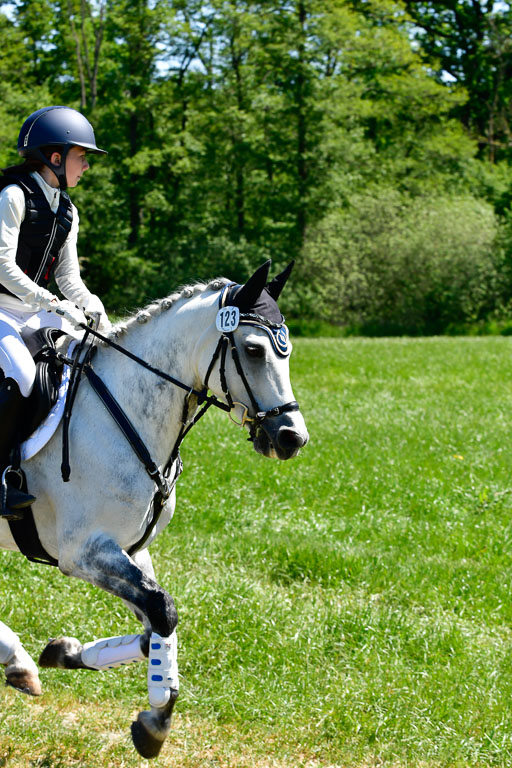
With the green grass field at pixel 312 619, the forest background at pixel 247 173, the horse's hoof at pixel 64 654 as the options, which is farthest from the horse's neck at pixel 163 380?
the forest background at pixel 247 173

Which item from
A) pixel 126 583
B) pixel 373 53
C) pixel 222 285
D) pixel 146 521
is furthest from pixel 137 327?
pixel 373 53

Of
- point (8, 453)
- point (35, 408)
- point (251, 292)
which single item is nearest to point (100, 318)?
point (35, 408)

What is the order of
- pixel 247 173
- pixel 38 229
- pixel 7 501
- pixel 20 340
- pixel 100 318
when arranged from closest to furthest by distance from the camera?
pixel 7 501 < pixel 20 340 < pixel 38 229 < pixel 100 318 < pixel 247 173

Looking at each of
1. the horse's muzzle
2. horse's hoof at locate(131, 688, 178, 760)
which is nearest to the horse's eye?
the horse's muzzle

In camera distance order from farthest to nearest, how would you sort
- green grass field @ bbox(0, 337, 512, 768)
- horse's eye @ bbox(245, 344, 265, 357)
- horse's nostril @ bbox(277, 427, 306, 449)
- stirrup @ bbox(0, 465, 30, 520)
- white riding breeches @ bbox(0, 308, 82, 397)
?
1. green grass field @ bbox(0, 337, 512, 768)
2. white riding breeches @ bbox(0, 308, 82, 397)
3. stirrup @ bbox(0, 465, 30, 520)
4. horse's eye @ bbox(245, 344, 265, 357)
5. horse's nostril @ bbox(277, 427, 306, 449)

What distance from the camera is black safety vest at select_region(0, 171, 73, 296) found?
462 centimetres

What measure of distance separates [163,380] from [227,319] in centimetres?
54

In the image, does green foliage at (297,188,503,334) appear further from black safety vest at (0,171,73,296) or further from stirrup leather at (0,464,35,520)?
stirrup leather at (0,464,35,520)

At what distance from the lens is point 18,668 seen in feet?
15.1

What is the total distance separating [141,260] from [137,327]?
125 feet

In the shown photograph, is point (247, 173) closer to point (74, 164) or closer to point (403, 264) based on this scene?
point (403, 264)

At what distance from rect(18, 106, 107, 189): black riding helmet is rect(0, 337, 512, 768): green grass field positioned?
339cm

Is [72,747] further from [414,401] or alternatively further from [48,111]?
[414,401]

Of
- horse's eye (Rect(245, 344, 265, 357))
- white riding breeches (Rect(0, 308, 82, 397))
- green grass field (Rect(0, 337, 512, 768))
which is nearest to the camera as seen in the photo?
horse's eye (Rect(245, 344, 265, 357))
